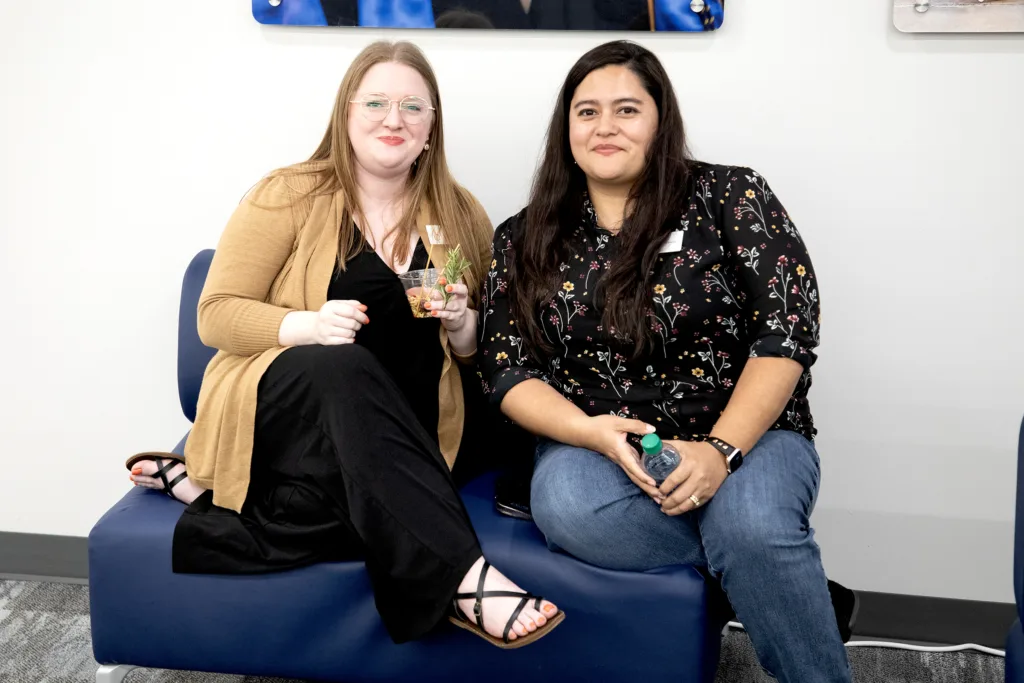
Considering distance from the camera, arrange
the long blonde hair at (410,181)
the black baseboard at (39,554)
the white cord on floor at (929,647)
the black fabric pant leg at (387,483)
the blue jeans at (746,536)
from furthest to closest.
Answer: the black baseboard at (39,554) < the white cord on floor at (929,647) < the long blonde hair at (410,181) < the black fabric pant leg at (387,483) < the blue jeans at (746,536)

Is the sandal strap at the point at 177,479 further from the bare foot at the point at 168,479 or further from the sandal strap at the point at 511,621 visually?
the sandal strap at the point at 511,621

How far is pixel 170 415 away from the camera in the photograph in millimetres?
2688

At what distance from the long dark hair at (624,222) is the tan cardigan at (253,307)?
21 centimetres

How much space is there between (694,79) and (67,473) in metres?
2.01

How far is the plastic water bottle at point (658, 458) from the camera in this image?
1.75 metres

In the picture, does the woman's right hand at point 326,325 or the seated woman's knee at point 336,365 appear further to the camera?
the woman's right hand at point 326,325

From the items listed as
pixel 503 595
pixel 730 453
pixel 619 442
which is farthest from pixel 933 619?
pixel 503 595

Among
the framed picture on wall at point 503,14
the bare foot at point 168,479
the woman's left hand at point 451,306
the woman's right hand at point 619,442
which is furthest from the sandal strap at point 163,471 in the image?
the framed picture on wall at point 503,14

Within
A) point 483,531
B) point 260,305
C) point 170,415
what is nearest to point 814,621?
point 483,531

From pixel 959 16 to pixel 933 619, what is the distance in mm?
1442

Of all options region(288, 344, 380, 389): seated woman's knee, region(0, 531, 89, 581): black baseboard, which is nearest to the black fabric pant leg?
region(288, 344, 380, 389): seated woman's knee

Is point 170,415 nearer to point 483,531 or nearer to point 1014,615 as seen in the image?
point 483,531

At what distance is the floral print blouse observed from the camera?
187 centimetres

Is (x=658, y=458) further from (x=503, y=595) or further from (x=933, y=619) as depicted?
(x=933, y=619)
